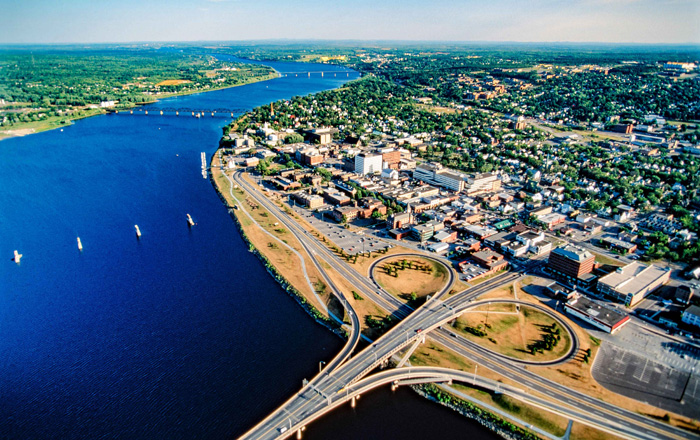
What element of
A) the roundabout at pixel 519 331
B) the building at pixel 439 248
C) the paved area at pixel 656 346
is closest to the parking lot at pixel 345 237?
the building at pixel 439 248

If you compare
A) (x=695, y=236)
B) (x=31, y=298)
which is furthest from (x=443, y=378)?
(x=695, y=236)

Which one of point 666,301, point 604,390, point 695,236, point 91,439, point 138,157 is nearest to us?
point 91,439

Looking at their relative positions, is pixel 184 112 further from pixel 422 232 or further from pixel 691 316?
pixel 691 316

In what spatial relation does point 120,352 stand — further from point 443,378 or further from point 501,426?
point 501,426

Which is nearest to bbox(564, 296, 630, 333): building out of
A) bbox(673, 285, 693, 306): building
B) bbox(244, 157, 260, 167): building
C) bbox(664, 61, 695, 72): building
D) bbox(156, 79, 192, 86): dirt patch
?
bbox(673, 285, 693, 306): building

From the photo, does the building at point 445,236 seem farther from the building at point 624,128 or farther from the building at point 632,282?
the building at point 624,128

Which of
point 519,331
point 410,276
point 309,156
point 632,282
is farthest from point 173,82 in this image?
point 632,282

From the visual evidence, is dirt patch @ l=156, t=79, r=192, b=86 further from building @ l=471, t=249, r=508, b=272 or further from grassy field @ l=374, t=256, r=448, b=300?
building @ l=471, t=249, r=508, b=272
